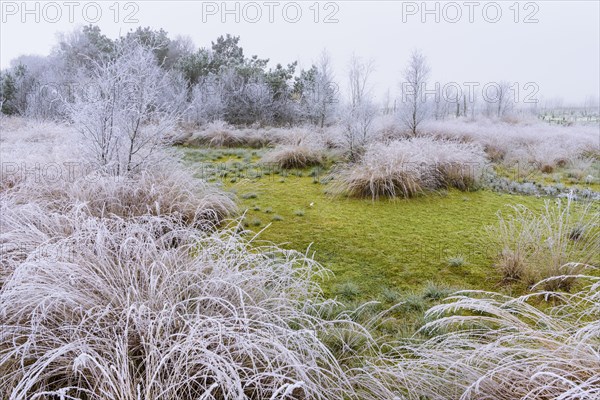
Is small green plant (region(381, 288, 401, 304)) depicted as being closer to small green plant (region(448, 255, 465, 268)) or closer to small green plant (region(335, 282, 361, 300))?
small green plant (region(335, 282, 361, 300))

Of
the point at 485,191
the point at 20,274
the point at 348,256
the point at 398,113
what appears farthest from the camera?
the point at 398,113

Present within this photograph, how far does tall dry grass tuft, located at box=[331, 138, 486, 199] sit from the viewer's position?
489 cm

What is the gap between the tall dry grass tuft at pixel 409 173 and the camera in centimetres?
489

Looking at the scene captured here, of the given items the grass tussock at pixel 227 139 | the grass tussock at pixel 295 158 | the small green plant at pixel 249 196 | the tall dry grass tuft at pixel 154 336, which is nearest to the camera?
the tall dry grass tuft at pixel 154 336

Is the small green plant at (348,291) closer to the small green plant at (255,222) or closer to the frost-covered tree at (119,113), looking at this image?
the small green plant at (255,222)

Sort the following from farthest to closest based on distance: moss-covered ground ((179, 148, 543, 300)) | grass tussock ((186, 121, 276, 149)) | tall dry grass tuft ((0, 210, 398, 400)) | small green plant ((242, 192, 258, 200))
→ grass tussock ((186, 121, 276, 149))
small green plant ((242, 192, 258, 200))
moss-covered ground ((179, 148, 543, 300))
tall dry grass tuft ((0, 210, 398, 400))

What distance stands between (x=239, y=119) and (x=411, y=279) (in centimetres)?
1409

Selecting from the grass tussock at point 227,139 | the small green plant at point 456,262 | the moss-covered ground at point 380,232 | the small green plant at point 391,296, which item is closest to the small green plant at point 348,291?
the moss-covered ground at point 380,232

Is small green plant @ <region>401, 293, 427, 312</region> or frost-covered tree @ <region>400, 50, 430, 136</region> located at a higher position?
frost-covered tree @ <region>400, 50, 430, 136</region>

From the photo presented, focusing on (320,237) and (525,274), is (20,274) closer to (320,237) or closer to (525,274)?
(320,237)

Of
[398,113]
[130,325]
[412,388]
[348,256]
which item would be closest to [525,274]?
[348,256]

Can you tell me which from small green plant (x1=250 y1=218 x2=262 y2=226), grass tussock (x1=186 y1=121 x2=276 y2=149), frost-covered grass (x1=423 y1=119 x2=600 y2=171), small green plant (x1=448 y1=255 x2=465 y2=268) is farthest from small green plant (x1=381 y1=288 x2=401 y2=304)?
grass tussock (x1=186 y1=121 x2=276 y2=149)

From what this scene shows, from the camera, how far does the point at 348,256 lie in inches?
122

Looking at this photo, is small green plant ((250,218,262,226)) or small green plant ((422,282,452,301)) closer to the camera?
small green plant ((422,282,452,301))
